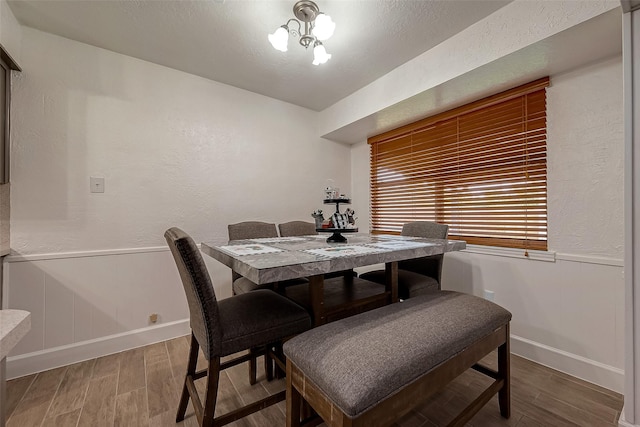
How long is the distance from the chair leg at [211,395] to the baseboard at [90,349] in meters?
1.51

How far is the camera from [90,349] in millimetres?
1966

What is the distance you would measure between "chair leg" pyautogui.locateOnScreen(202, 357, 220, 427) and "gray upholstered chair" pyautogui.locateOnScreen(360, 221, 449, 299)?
127 centimetres

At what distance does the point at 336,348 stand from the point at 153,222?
2.08m

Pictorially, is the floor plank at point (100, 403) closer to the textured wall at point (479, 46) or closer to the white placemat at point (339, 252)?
the white placemat at point (339, 252)

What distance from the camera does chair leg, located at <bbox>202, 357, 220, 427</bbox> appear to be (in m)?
1.05

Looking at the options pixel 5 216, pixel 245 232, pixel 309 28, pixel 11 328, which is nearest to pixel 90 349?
pixel 5 216

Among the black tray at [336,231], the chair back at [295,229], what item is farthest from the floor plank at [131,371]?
the black tray at [336,231]

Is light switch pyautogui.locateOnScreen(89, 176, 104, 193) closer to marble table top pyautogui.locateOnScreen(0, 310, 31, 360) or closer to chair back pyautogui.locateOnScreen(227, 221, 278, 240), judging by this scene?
chair back pyautogui.locateOnScreen(227, 221, 278, 240)

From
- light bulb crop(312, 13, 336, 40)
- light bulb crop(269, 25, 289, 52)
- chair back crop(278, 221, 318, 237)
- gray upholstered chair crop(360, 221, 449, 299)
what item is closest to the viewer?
light bulb crop(312, 13, 336, 40)

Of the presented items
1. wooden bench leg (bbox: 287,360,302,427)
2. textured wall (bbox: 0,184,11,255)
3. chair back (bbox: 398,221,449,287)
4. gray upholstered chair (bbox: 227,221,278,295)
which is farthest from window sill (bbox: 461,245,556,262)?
textured wall (bbox: 0,184,11,255)

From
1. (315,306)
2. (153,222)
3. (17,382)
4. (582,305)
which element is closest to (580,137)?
(582,305)

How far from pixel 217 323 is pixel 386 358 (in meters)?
0.67

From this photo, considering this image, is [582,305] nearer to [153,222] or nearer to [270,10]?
[270,10]

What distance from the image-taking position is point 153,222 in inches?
89.3
